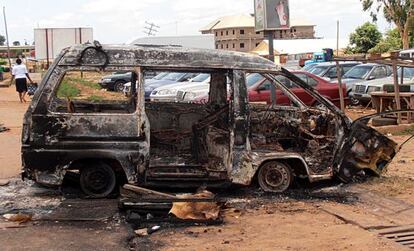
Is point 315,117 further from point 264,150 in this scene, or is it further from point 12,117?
point 12,117

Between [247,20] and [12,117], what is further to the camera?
[247,20]

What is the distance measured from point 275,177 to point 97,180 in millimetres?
2359

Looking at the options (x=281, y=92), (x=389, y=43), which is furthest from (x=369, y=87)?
(x=389, y=43)

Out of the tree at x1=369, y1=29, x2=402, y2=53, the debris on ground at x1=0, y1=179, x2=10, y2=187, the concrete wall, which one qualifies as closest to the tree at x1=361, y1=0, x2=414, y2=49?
the tree at x1=369, y1=29, x2=402, y2=53

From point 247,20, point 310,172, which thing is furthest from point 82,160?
point 247,20

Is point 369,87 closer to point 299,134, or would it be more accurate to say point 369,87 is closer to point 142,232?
point 299,134

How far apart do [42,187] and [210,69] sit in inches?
116

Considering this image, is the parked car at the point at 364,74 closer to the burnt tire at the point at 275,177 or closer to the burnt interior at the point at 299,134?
the burnt interior at the point at 299,134

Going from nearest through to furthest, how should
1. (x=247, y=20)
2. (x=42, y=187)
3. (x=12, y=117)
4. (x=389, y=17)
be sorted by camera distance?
(x=42, y=187)
(x=12, y=117)
(x=389, y=17)
(x=247, y=20)

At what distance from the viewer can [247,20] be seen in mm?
138375

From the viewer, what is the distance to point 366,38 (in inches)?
2682

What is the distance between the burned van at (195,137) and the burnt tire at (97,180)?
0.01 m

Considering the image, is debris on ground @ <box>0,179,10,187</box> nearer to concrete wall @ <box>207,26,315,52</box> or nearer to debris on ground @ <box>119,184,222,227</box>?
debris on ground @ <box>119,184,222,227</box>

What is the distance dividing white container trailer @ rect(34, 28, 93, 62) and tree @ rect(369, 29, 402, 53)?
3528 centimetres
